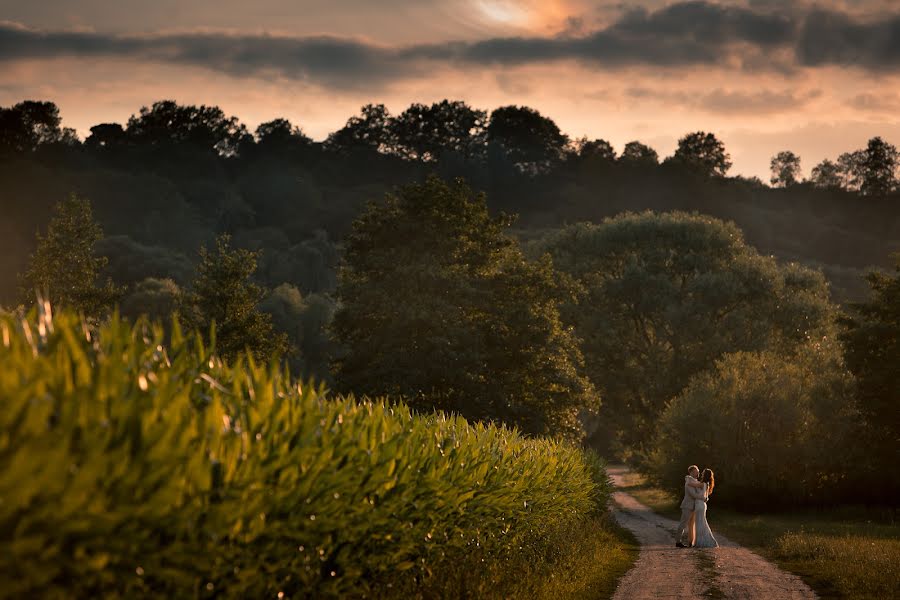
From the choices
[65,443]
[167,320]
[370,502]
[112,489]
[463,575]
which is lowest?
[167,320]

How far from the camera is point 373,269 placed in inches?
1866

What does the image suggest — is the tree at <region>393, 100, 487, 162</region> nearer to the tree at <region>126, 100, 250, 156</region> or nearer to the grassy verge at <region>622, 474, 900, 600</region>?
the tree at <region>126, 100, 250, 156</region>

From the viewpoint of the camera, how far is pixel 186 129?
15162cm

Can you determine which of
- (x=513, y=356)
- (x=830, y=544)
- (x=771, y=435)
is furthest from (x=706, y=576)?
(x=513, y=356)

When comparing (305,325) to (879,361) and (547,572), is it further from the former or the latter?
(547,572)

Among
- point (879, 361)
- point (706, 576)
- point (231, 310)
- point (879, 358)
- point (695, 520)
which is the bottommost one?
point (695, 520)

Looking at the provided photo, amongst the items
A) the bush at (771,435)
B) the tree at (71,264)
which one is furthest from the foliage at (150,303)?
the bush at (771,435)

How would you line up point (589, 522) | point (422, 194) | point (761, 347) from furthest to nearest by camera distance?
point (761, 347), point (422, 194), point (589, 522)

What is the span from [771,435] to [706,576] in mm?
27436

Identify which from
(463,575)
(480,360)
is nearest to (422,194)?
(480,360)

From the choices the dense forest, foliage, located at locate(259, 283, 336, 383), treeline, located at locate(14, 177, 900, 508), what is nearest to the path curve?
treeline, located at locate(14, 177, 900, 508)

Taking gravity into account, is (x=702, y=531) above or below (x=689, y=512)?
below

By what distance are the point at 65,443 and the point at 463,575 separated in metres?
7.88

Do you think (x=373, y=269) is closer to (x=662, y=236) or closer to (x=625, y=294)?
(x=625, y=294)
